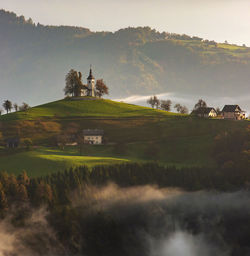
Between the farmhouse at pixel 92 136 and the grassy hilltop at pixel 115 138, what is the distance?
13.0 feet

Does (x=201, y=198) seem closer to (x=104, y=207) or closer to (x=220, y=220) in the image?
(x=220, y=220)

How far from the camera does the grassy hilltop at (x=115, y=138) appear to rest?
414ft

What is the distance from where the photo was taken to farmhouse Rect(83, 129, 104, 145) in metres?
158

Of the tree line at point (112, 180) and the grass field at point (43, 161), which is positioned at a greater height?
the grass field at point (43, 161)

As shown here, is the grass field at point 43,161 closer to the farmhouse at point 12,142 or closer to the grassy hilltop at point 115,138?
the grassy hilltop at point 115,138

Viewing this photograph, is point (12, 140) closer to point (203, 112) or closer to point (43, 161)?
point (43, 161)

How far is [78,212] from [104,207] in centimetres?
862

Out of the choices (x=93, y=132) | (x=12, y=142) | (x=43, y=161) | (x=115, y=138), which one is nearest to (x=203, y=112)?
(x=115, y=138)

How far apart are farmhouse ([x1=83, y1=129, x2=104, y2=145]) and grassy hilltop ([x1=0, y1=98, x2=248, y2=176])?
A: 3948mm

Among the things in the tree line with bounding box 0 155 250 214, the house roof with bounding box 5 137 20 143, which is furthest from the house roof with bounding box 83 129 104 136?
the tree line with bounding box 0 155 250 214

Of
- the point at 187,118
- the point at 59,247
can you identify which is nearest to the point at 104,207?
the point at 59,247

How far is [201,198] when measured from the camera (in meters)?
128

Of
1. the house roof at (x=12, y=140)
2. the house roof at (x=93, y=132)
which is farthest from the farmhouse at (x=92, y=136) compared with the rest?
the house roof at (x=12, y=140)

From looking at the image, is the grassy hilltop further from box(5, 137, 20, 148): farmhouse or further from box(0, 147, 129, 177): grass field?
box(5, 137, 20, 148): farmhouse
